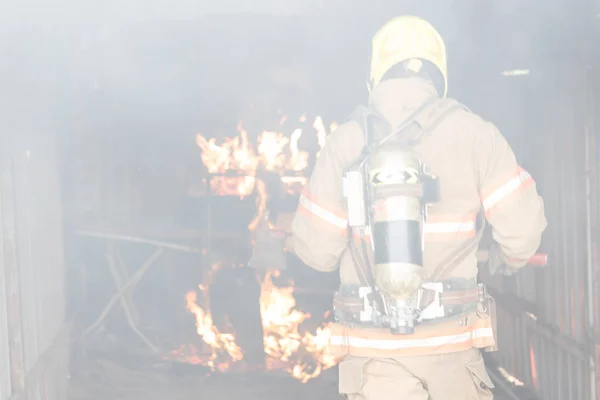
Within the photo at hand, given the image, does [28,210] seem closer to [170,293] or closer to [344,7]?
[170,293]

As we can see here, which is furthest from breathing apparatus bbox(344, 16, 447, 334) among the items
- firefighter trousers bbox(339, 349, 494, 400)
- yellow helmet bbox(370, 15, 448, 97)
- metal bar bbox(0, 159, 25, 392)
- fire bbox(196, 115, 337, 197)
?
fire bbox(196, 115, 337, 197)

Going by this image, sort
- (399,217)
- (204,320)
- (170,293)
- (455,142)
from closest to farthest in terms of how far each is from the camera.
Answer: (399,217) < (455,142) < (204,320) < (170,293)

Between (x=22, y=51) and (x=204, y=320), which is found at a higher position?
(x=22, y=51)

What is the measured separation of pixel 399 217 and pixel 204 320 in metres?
5.53

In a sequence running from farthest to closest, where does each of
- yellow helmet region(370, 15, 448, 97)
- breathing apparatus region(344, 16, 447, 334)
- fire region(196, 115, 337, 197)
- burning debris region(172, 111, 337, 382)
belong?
fire region(196, 115, 337, 197) < burning debris region(172, 111, 337, 382) < yellow helmet region(370, 15, 448, 97) < breathing apparatus region(344, 16, 447, 334)

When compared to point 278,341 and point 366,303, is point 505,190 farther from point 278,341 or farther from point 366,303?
point 278,341

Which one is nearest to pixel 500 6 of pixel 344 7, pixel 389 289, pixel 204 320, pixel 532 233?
pixel 344 7

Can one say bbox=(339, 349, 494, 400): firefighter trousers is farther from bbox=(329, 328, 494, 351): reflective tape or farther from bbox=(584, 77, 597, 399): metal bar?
bbox=(584, 77, 597, 399): metal bar

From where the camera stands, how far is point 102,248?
829 cm

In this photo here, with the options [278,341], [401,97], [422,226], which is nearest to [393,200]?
[422,226]

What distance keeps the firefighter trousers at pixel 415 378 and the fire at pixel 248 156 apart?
553 centimetres

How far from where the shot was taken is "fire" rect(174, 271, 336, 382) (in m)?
7.07

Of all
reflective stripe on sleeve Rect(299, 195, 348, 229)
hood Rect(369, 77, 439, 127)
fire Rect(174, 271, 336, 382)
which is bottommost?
fire Rect(174, 271, 336, 382)

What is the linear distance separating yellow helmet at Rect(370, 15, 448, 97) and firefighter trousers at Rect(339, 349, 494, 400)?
1.21 metres
